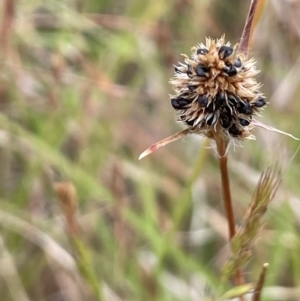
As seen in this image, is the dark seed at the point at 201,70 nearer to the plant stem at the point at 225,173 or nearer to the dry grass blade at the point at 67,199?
the plant stem at the point at 225,173

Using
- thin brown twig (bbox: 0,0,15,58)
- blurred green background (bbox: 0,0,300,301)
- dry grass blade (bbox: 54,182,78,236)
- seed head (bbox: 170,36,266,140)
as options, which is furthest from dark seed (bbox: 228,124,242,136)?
thin brown twig (bbox: 0,0,15,58)

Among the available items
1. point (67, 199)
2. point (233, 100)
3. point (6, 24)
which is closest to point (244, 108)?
point (233, 100)

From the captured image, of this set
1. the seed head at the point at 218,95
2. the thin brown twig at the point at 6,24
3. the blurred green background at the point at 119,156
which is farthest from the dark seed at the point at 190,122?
the thin brown twig at the point at 6,24

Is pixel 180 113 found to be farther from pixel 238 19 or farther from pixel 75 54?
pixel 238 19

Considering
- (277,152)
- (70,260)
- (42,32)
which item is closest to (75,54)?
(42,32)

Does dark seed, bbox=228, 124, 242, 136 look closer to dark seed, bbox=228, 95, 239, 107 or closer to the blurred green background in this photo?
dark seed, bbox=228, 95, 239, 107

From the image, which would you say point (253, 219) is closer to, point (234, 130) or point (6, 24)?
point (234, 130)
